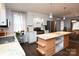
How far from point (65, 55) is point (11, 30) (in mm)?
877

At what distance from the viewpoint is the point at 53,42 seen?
4.71 ft

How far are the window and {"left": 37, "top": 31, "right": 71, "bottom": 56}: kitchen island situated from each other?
0.31m

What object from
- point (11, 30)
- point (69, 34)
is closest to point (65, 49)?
point (69, 34)

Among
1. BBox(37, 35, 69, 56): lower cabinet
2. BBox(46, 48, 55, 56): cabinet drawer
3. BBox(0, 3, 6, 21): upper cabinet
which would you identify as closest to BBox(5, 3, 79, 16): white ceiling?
BBox(0, 3, 6, 21): upper cabinet

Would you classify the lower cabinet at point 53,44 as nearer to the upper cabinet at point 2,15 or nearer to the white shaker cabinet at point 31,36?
the white shaker cabinet at point 31,36

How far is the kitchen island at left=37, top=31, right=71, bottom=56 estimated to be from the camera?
4.44ft

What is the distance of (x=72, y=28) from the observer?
4.43 feet

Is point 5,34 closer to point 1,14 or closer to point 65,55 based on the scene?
point 1,14

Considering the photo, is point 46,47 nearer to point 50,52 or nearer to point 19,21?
point 50,52

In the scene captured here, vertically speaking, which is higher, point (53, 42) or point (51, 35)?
point (51, 35)

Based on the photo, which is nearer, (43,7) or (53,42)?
(43,7)

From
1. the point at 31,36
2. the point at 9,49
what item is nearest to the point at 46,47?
→ the point at 31,36

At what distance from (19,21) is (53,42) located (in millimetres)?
653

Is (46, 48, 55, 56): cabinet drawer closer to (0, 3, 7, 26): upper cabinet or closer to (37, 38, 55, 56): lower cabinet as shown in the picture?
(37, 38, 55, 56): lower cabinet
